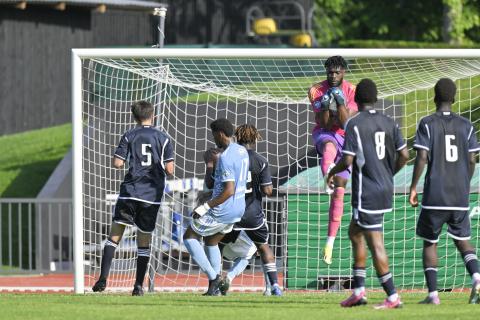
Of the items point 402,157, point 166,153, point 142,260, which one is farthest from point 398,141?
point 142,260

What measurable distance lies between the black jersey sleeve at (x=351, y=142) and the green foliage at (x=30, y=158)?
55.2ft

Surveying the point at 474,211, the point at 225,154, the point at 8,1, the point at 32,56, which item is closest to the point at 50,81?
the point at 32,56

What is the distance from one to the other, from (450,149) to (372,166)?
854mm

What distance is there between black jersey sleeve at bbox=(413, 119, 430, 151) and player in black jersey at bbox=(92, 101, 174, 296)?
10.9 feet

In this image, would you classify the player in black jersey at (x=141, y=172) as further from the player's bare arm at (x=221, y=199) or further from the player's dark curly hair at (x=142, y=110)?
the player's bare arm at (x=221, y=199)

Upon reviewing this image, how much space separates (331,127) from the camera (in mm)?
14336

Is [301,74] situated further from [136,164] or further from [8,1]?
[8,1]

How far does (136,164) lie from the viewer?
1509cm

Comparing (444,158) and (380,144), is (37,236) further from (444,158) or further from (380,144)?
(380,144)

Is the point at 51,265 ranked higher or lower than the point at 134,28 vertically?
lower

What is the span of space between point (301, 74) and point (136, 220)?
7.06 m

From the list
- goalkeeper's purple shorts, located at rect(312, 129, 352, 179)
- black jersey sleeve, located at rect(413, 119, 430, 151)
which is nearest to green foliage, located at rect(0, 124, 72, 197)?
goalkeeper's purple shorts, located at rect(312, 129, 352, 179)

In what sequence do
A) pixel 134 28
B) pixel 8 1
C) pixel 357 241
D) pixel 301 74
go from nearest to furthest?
pixel 357 241, pixel 301 74, pixel 8 1, pixel 134 28

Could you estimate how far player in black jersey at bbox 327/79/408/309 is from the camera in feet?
40.0
